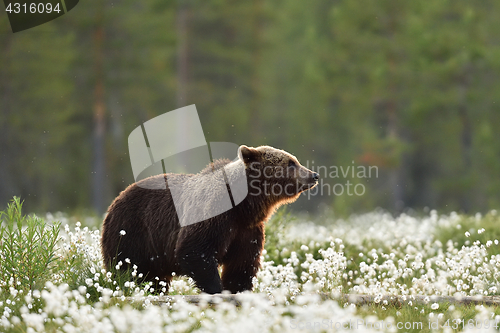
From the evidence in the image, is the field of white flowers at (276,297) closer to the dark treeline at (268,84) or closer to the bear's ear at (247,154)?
the bear's ear at (247,154)

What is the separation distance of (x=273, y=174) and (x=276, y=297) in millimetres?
2102

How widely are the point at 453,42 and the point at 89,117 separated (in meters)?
16.3

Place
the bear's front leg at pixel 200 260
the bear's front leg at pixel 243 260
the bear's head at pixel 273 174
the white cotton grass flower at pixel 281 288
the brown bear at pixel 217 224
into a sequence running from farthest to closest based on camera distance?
the bear's head at pixel 273 174 < the bear's front leg at pixel 243 260 < the brown bear at pixel 217 224 < the bear's front leg at pixel 200 260 < the white cotton grass flower at pixel 281 288

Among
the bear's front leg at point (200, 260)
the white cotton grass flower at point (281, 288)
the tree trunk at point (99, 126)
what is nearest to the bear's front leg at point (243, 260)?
the white cotton grass flower at point (281, 288)

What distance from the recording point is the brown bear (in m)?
5.96

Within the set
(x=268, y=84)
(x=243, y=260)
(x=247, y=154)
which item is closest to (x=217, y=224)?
(x=243, y=260)

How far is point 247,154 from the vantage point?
6.26 m

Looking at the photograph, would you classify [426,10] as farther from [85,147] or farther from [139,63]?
[85,147]

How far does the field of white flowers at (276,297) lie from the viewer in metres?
3.66

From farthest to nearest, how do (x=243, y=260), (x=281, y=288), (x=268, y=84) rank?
(x=268, y=84) → (x=243, y=260) → (x=281, y=288)

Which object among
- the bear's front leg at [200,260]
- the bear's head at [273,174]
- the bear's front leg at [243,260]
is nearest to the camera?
the bear's front leg at [200,260]
